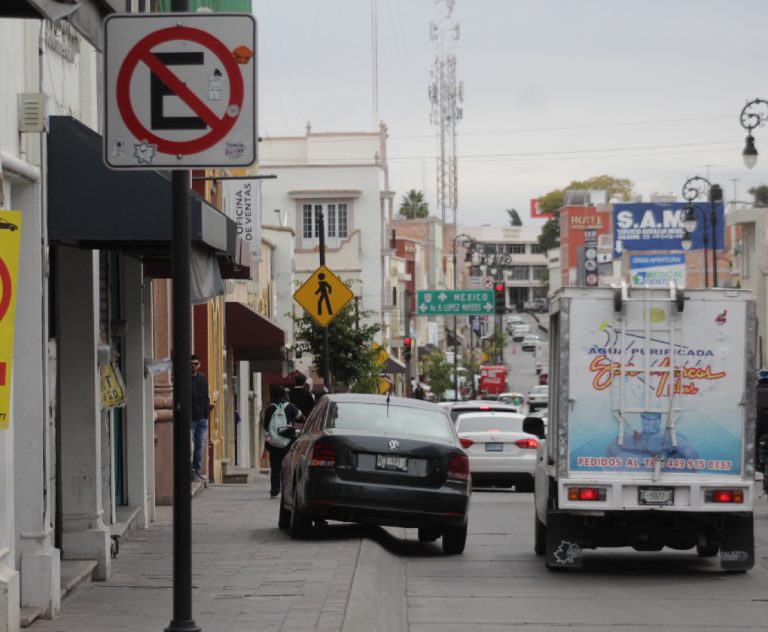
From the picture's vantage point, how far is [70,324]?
13.6 meters

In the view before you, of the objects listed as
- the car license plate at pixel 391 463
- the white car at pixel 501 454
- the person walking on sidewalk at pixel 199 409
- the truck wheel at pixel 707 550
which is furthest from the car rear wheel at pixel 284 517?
the white car at pixel 501 454

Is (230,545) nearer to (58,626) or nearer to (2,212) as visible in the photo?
(58,626)

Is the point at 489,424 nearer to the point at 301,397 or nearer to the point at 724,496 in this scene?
the point at 301,397

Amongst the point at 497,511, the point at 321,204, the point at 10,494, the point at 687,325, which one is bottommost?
→ the point at 497,511

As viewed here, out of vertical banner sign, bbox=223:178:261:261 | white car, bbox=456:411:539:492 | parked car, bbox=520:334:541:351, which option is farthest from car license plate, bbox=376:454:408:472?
parked car, bbox=520:334:541:351

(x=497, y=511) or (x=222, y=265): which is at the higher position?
(x=222, y=265)

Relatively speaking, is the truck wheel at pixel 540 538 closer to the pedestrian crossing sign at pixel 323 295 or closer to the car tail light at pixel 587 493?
the car tail light at pixel 587 493

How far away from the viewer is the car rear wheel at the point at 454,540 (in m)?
16.8

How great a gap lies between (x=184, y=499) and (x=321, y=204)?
68398 mm

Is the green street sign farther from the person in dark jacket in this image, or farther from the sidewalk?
the sidewalk

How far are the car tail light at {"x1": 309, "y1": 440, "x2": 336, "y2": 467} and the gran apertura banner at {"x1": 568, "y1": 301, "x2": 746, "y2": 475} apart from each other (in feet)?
8.42

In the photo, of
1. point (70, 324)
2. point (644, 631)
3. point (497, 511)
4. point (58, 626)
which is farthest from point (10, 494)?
point (497, 511)

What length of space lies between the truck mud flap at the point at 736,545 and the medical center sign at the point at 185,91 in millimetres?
8819

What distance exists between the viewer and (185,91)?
25.6 feet
